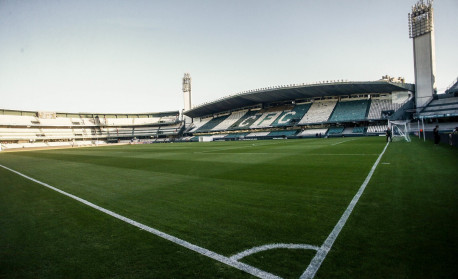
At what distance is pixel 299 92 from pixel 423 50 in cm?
2560

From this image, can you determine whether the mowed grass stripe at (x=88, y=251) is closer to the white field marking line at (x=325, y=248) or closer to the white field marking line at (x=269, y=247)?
the white field marking line at (x=269, y=247)

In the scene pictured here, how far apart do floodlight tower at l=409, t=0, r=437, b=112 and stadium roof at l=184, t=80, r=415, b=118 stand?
9.32 ft

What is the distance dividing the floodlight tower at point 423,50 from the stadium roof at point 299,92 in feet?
9.32

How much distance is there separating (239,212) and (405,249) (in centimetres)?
281

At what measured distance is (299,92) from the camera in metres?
60.9

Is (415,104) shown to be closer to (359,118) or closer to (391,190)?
(359,118)

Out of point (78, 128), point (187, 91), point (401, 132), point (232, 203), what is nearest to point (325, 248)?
point (232, 203)

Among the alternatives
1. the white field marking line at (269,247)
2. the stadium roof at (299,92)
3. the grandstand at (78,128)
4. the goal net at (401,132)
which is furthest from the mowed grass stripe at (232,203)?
the grandstand at (78,128)

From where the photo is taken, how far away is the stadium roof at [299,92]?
50219mm

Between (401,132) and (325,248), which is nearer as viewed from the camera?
(325,248)

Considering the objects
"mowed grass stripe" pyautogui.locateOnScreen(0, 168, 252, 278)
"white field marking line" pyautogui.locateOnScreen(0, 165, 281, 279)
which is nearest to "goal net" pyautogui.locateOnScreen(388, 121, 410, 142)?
"white field marking line" pyautogui.locateOnScreen(0, 165, 281, 279)

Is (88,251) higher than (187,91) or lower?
lower

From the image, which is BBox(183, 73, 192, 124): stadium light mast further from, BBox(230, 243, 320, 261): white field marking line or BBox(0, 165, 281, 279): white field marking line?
BBox(230, 243, 320, 261): white field marking line

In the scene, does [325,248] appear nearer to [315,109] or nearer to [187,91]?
[315,109]
